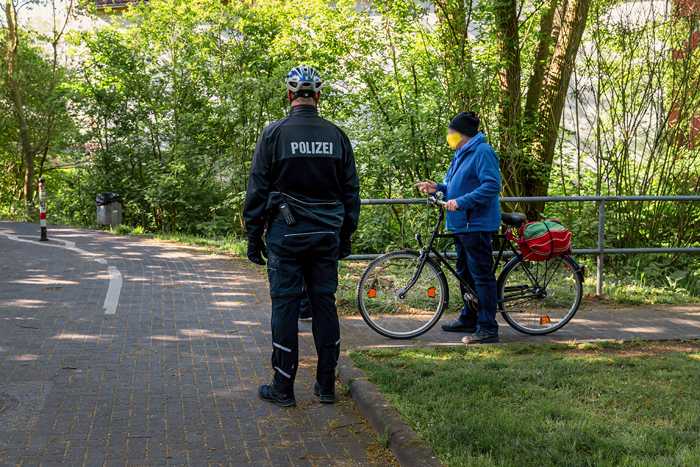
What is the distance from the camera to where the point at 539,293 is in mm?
7586

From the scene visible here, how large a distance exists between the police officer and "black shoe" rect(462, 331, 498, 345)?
70.7 inches

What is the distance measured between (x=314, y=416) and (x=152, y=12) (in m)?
15.9

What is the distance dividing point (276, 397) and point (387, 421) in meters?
0.91

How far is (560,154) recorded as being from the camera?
12.8 metres

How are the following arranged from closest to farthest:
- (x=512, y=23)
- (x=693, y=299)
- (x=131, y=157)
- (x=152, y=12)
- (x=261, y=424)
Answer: (x=261, y=424), (x=693, y=299), (x=512, y=23), (x=152, y=12), (x=131, y=157)

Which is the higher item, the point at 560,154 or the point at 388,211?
the point at 560,154

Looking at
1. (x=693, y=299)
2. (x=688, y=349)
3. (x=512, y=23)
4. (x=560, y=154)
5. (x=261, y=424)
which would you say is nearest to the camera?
(x=261, y=424)

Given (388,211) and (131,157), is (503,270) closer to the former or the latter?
(388,211)

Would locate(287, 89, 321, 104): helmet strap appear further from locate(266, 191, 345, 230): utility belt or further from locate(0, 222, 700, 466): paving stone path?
locate(0, 222, 700, 466): paving stone path

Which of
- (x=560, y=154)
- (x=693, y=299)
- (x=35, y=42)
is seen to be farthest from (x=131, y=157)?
(x=693, y=299)

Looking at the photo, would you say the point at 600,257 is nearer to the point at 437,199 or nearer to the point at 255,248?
the point at 437,199

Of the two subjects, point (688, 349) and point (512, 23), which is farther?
point (512, 23)

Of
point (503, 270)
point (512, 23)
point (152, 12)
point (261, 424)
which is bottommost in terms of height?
point (261, 424)

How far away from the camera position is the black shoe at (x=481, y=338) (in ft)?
22.8
